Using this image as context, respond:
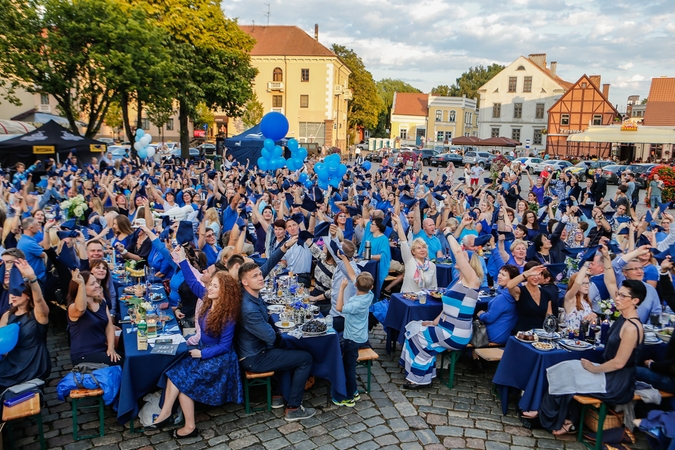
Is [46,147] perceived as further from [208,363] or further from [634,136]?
[634,136]

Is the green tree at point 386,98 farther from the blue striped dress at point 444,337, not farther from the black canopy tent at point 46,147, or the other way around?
the blue striped dress at point 444,337

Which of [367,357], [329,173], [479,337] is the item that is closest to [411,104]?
[329,173]

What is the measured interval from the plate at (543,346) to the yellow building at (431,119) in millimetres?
58327

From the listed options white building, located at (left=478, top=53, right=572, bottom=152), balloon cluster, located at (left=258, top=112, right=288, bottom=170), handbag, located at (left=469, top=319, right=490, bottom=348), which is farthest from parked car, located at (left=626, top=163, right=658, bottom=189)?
handbag, located at (left=469, top=319, right=490, bottom=348)

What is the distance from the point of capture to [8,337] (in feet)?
15.5

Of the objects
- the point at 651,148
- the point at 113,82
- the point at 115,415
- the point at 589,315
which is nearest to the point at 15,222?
the point at 115,415

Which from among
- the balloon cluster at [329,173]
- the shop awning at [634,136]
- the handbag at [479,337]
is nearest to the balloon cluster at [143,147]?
the balloon cluster at [329,173]

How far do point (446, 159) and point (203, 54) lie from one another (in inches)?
840

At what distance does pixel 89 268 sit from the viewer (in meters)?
5.85

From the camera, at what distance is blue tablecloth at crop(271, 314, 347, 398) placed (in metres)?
5.40

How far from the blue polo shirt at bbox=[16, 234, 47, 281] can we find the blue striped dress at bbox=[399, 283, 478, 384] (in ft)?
16.0

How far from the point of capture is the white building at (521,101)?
53.9 meters

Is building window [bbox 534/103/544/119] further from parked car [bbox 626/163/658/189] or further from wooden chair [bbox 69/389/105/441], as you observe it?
wooden chair [bbox 69/389/105/441]

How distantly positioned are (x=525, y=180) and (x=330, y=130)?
2341cm
